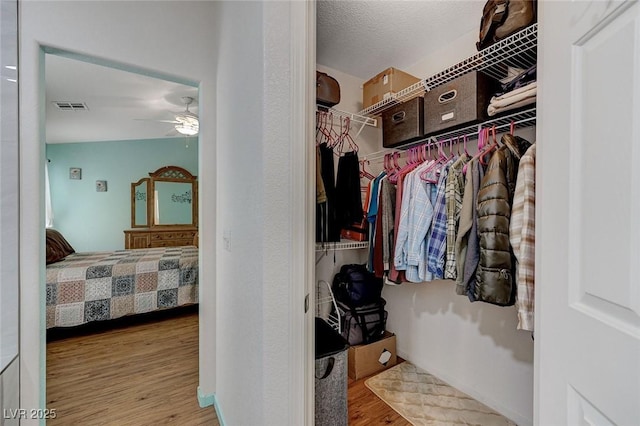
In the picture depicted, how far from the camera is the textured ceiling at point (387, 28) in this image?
158cm

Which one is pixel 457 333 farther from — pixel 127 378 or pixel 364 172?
pixel 127 378

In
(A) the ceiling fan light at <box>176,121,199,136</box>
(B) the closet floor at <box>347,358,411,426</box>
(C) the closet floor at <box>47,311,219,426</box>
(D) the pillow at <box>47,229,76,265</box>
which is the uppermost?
(A) the ceiling fan light at <box>176,121,199,136</box>

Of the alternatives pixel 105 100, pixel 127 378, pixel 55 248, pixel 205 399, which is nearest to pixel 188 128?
pixel 105 100

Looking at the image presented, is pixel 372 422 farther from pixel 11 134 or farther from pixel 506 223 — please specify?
pixel 11 134

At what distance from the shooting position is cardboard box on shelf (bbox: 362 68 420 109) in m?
1.89

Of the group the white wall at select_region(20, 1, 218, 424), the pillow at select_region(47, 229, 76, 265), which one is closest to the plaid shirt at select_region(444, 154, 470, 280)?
the white wall at select_region(20, 1, 218, 424)

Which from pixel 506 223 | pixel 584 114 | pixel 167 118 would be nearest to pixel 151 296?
pixel 167 118

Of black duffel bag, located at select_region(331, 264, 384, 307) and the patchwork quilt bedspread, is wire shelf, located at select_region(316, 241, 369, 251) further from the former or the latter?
the patchwork quilt bedspread

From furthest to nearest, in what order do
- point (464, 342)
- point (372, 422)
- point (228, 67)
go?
1. point (464, 342)
2. point (372, 422)
3. point (228, 67)

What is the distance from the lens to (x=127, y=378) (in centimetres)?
196

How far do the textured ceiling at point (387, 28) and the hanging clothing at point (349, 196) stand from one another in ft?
2.69

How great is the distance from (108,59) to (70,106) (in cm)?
244

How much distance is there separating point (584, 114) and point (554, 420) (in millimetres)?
666

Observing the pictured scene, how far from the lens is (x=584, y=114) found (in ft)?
1.69
